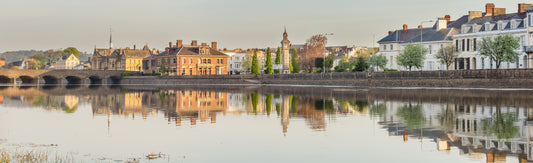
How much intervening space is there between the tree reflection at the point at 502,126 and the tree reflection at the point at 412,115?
9.16ft

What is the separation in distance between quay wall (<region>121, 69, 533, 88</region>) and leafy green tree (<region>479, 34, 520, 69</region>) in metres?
4.81

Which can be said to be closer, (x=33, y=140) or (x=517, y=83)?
(x=33, y=140)

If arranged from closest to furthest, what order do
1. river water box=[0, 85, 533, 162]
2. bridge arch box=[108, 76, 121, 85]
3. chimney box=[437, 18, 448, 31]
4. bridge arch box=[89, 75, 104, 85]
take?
river water box=[0, 85, 533, 162] < chimney box=[437, 18, 448, 31] < bridge arch box=[89, 75, 104, 85] < bridge arch box=[108, 76, 121, 85]

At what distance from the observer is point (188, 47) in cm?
12888

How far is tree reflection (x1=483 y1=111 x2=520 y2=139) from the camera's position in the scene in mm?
22688

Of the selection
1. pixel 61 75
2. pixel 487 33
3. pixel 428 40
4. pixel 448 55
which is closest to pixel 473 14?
pixel 428 40

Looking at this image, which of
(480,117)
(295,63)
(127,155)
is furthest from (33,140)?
(295,63)

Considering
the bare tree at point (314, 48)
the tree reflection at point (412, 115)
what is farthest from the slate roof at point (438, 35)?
the tree reflection at point (412, 115)

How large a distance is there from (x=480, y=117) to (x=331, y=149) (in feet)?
40.5

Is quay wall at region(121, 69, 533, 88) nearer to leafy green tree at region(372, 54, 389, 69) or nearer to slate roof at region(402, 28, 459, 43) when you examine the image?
leafy green tree at region(372, 54, 389, 69)

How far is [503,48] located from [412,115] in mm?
34486

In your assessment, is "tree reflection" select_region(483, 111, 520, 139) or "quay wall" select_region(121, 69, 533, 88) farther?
"quay wall" select_region(121, 69, 533, 88)

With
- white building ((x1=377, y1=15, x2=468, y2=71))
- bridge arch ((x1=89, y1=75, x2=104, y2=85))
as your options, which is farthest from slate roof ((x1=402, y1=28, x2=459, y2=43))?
bridge arch ((x1=89, y1=75, x2=104, y2=85))

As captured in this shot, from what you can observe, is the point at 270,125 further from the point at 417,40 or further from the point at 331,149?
the point at 417,40
